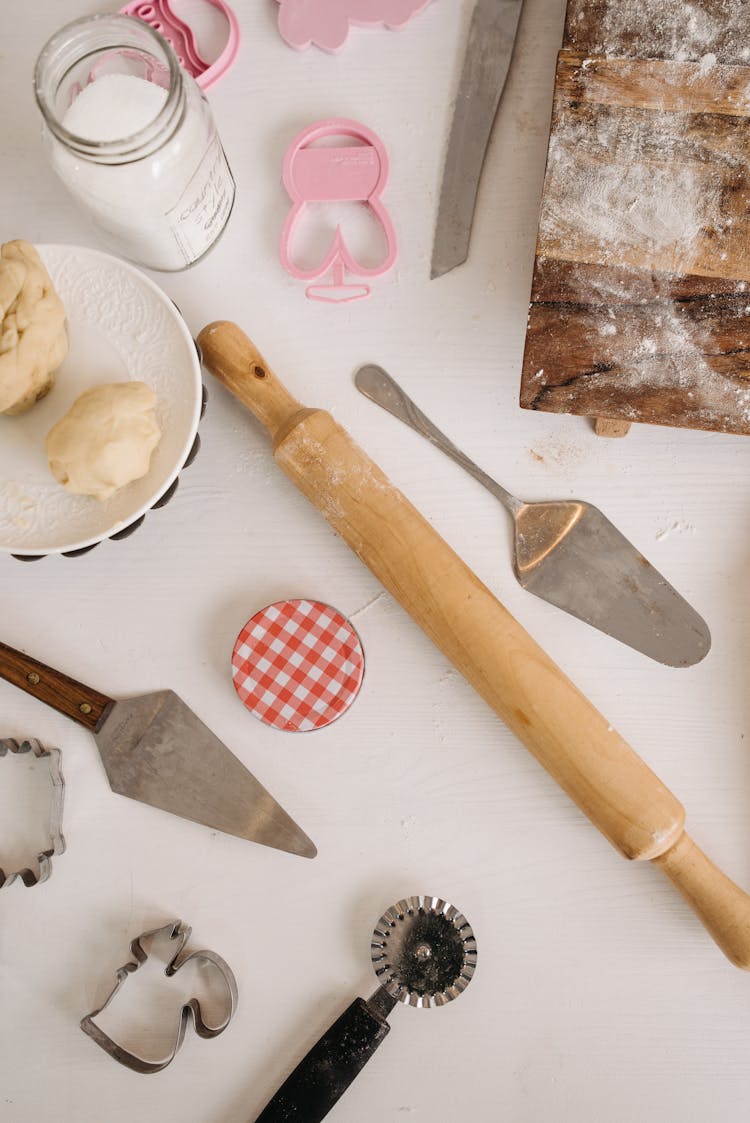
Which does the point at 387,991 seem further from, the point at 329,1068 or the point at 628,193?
the point at 628,193

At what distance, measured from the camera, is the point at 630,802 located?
0.62 meters

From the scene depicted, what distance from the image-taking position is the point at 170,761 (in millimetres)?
685

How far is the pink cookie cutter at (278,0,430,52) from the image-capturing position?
71 centimetres

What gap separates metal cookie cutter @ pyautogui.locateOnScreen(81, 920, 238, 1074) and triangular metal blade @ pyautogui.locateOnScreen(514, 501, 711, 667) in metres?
0.37

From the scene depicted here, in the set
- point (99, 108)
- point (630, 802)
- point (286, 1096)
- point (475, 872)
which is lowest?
point (286, 1096)

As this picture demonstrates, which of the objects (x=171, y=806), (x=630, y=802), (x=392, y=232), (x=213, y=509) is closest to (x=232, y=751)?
(x=171, y=806)

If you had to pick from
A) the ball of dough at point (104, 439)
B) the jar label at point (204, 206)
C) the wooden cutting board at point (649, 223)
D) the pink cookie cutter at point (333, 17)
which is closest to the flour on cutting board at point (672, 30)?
the wooden cutting board at point (649, 223)

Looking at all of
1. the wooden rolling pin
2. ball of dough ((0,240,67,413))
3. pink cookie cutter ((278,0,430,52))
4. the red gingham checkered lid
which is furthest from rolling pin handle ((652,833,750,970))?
pink cookie cutter ((278,0,430,52))

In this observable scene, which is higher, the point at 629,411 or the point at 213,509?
the point at 629,411

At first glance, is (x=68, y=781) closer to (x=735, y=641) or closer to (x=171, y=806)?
(x=171, y=806)

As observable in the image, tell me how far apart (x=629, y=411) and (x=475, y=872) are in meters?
0.36

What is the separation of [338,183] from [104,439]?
301 mm

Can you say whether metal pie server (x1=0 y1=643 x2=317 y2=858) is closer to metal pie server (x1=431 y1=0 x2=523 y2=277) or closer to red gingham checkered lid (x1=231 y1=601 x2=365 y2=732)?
red gingham checkered lid (x1=231 y1=601 x2=365 y2=732)

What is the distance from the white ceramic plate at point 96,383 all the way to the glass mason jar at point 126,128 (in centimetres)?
4
